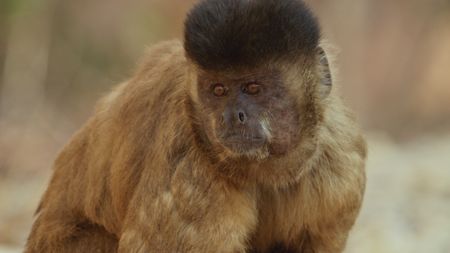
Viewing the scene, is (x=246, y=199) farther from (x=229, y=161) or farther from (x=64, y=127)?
(x=64, y=127)

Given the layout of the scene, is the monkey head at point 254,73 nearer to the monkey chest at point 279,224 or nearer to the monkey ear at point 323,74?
the monkey ear at point 323,74

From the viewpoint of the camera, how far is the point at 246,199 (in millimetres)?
6047

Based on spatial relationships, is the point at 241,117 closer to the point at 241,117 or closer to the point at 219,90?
the point at 241,117

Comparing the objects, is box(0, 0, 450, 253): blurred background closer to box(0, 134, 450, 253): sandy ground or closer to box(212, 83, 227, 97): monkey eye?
box(0, 134, 450, 253): sandy ground

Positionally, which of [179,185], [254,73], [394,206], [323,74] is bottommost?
[394,206]

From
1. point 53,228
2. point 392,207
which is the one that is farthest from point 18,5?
point 53,228

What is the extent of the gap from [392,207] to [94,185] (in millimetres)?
5081

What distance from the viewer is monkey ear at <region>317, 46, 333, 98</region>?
5992 mm

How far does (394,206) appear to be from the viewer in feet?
35.7

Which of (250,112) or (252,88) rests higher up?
(252,88)

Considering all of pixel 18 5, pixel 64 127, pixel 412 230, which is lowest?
pixel 412 230

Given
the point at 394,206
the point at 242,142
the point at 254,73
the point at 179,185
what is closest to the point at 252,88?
the point at 254,73

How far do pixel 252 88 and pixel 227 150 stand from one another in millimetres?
408

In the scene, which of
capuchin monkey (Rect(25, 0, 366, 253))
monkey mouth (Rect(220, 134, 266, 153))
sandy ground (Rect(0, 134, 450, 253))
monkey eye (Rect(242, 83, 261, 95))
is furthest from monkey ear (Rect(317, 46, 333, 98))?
sandy ground (Rect(0, 134, 450, 253))
